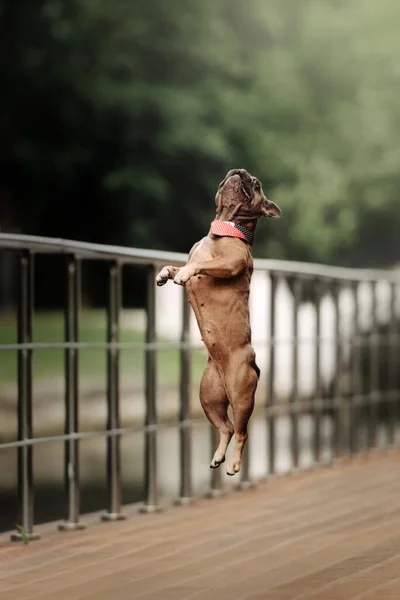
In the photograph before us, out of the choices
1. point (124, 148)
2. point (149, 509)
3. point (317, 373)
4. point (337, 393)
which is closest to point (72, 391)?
point (149, 509)

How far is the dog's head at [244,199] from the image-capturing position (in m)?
2.71

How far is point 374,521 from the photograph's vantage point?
355 inches

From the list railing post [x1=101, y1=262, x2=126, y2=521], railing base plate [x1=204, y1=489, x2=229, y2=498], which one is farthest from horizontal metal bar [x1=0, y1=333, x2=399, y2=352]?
railing base plate [x1=204, y1=489, x2=229, y2=498]

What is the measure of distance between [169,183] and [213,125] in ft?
10.0

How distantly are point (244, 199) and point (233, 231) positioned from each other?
7 cm

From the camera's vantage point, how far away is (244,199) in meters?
2.72

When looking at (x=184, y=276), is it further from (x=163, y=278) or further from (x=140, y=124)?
(x=140, y=124)

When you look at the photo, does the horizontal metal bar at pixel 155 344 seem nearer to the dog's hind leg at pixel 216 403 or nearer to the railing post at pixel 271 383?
the railing post at pixel 271 383

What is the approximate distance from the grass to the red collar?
3137 centimetres

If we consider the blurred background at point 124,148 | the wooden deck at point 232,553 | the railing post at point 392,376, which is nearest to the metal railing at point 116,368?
the wooden deck at point 232,553

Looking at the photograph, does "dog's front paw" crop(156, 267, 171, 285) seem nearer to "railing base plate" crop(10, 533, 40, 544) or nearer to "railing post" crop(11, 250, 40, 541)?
"railing post" crop(11, 250, 40, 541)

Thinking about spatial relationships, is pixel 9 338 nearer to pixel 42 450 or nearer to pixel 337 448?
pixel 42 450

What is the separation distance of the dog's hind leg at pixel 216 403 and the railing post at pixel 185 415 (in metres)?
6.91

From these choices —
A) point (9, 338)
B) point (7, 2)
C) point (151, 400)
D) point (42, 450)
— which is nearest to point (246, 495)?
point (151, 400)
